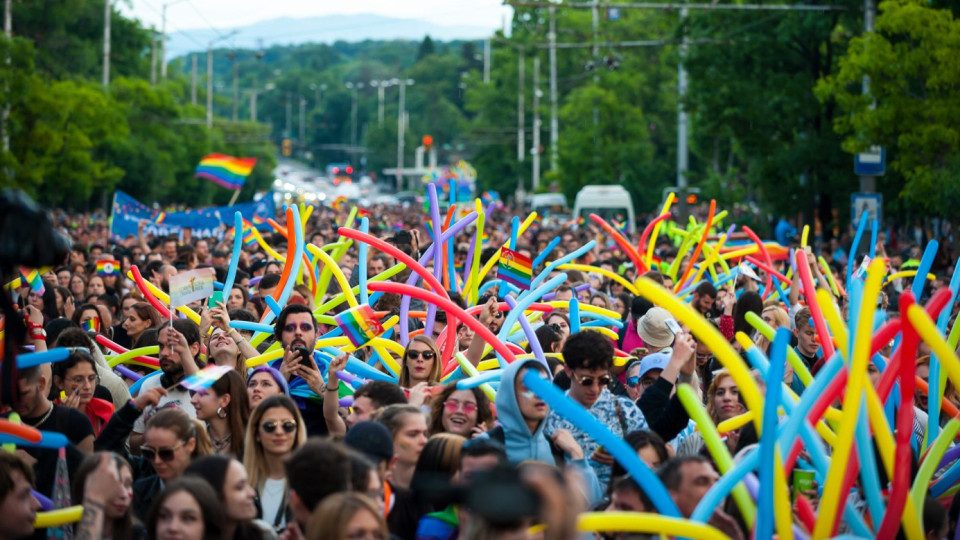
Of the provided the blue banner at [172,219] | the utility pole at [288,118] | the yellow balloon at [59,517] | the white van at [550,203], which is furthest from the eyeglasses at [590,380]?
the utility pole at [288,118]

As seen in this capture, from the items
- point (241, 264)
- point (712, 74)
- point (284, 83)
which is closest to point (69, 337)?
point (241, 264)

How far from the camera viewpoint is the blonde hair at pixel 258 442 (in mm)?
5984

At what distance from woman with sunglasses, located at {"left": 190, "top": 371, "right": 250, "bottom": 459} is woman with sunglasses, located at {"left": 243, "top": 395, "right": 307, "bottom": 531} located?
68 centimetres

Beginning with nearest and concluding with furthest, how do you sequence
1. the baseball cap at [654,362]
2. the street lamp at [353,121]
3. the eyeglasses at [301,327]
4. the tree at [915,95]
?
the baseball cap at [654,362]
the eyeglasses at [301,327]
the tree at [915,95]
the street lamp at [353,121]

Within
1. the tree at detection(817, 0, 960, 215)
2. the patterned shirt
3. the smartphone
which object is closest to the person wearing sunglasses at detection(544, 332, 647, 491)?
the patterned shirt

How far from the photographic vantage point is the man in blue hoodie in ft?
19.6

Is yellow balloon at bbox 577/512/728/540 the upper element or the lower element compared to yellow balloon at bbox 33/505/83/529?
upper

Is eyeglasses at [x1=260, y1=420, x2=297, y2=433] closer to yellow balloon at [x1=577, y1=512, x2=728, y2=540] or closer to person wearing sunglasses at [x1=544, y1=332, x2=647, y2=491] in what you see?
person wearing sunglasses at [x1=544, y1=332, x2=647, y2=491]

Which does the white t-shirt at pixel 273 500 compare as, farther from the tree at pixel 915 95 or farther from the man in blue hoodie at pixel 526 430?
the tree at pixel 915 95

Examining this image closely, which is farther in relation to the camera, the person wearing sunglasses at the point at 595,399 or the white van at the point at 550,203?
the white van at the point at 550,203

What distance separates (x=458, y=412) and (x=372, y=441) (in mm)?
1252

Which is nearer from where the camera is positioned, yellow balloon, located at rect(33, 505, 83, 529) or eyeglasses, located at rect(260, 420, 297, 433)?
yellow balloon, located at rect(33, 505, 83, 529)

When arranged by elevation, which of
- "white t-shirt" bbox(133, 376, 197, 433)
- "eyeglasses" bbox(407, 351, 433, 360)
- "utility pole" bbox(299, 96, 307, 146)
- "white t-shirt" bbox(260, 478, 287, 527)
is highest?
"utility pole" bbox(299, 96, 307, 146)

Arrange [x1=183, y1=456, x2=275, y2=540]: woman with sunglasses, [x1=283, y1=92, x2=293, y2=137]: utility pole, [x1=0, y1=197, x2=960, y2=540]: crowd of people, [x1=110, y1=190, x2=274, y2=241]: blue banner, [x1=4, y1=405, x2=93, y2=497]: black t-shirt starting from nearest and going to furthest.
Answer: [x1=0, y1=197, x2=960, y2=540]: crowd of people → [x1=183, y1=456, x2=275, y2=540]: woman with sunglasses → [x1=4, y1=405, x2=93, y2=497]: black t-shirt → [x1=110, y1=190, x2=274, y2=241]: blue banner → [x1=283, y1=92, x2=293, y2=137]: utility pole
